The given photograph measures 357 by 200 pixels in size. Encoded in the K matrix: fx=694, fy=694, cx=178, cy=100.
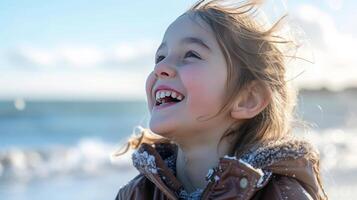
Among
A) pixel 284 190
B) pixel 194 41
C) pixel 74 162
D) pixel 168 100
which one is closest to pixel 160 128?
pixel 168 100

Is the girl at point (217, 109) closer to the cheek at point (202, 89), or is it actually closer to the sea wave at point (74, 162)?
the cheek at point (202, 89)

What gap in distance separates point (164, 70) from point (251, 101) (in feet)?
1.16

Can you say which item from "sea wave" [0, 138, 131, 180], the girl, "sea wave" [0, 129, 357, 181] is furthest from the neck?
"sea wave" [0, 138, 131, 180]

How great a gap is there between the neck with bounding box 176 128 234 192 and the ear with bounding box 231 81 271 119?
0.38 feet

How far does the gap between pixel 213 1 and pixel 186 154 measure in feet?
1.99

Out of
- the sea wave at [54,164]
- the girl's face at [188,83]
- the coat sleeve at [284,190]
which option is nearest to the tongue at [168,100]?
the girl's face at [188,83]

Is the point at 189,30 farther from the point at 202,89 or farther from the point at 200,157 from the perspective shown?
the point at 200,157

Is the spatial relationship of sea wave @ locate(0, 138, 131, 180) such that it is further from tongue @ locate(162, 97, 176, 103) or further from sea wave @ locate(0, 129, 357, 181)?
tongue @ locate(162, 97, 176, 103)

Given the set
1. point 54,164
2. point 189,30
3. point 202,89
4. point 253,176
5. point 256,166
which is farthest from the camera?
point 54,164

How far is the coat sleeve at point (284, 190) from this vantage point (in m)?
2.28

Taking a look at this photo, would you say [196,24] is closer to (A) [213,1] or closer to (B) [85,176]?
(A) [213,1]

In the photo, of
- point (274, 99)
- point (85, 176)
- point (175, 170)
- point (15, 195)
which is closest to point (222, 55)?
point (274, 99)

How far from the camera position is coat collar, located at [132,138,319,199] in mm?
2264

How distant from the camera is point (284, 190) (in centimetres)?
229
